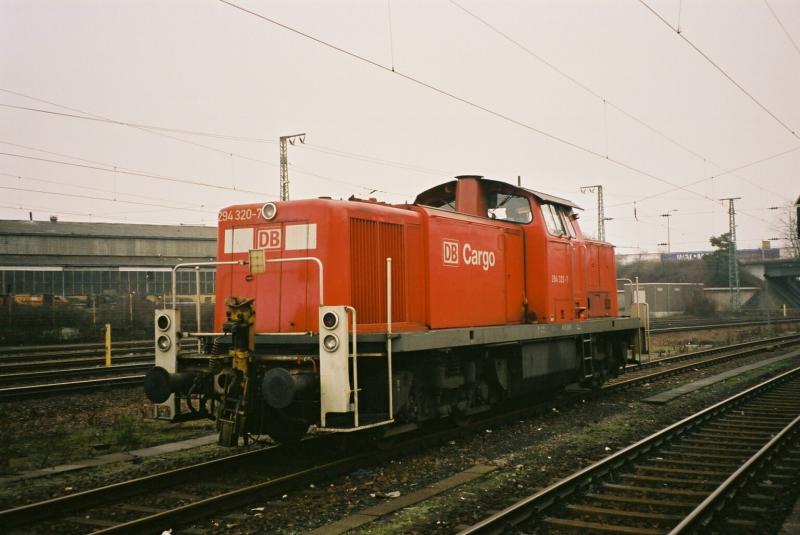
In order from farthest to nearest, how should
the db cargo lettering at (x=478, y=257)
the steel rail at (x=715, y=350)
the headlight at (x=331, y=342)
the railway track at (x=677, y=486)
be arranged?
the steel rail at (x=715, y=350)
the db cargo lettering at (x=478, y=257)
the headlight at (x=331, y=342)
the railway track at (x=677, y=486)

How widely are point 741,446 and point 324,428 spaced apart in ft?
17.8

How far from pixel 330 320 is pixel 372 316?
138 centimetres

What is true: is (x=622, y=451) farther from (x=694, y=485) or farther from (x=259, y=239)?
(x=259, y=239)

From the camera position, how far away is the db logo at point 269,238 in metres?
7.98

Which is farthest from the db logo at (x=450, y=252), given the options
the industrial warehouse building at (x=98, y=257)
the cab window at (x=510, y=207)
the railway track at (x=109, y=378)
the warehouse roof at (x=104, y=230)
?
the warehouse roof at (x=104, y=230)

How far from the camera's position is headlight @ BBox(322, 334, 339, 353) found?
6.73 m

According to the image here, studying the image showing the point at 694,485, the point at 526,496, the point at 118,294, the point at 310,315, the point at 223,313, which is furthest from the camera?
the point at 118,294

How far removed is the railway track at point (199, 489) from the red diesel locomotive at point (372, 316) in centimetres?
41

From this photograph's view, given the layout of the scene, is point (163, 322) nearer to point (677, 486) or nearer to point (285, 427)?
point (285, 427)

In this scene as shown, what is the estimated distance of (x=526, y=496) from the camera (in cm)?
631

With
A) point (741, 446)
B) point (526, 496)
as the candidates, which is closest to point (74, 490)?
point (526, 496)

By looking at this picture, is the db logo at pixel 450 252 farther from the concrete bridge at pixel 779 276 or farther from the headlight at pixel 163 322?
the concrete bridge at pixel 779 276

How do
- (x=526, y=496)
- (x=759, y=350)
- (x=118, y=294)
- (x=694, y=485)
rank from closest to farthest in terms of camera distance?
(x=526, y=496) → (x=694, y=485) → (x=759, y=350) → (x=118, y=294)

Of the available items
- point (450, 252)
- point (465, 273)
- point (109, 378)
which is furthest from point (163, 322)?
point (109, 378)
